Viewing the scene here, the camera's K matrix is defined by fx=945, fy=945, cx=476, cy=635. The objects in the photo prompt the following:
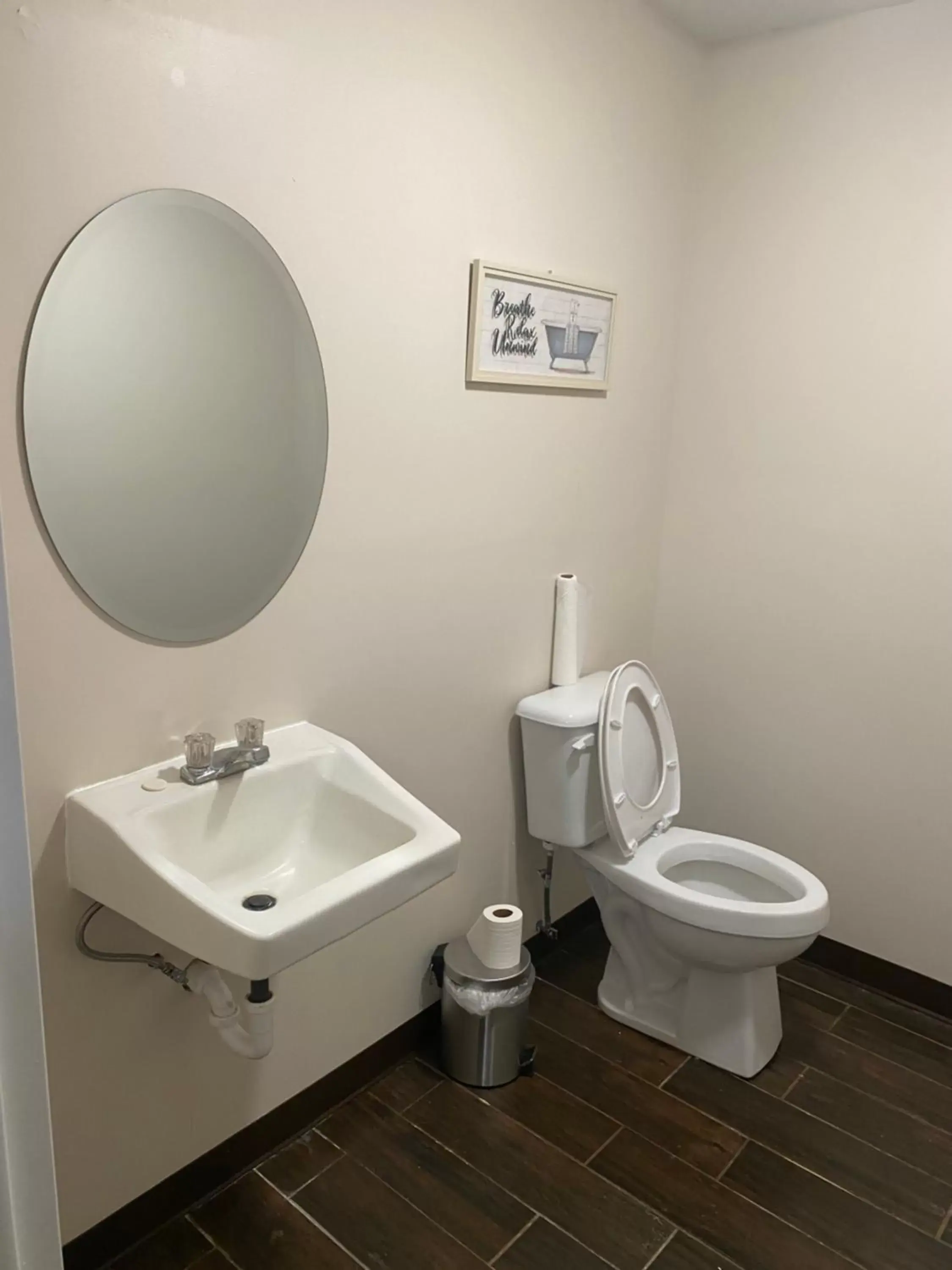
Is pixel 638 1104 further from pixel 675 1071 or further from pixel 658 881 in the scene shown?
pixel 658 881

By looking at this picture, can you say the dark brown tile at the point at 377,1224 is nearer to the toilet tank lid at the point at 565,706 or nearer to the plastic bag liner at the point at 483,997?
the plastic bag liner at the point at 483,997

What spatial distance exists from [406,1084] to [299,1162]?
0.98ft

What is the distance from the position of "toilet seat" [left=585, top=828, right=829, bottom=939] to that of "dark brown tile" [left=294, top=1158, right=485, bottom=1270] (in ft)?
2.56

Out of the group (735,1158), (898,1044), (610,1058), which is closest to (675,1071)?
(610,1058)

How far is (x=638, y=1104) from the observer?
2.04 meters

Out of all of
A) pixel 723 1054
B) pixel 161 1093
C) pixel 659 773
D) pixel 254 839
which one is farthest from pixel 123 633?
pixel 723 1054

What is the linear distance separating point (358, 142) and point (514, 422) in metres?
0.66

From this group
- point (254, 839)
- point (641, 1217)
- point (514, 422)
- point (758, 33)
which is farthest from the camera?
point (758, 33)

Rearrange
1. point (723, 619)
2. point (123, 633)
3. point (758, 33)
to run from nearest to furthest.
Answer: point (123, 633)
point (758, 33)
point (723, 619)

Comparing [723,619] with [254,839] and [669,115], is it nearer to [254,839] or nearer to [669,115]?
[669,115]

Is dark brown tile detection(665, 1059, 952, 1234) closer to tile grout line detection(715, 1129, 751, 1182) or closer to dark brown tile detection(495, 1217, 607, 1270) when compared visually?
tile grout line detection(715, 1129, 751, 1182)

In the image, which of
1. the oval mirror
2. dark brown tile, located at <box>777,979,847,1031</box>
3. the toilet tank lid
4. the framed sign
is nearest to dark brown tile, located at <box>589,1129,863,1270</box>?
dark brown tile, located at <box>777,979,847,1031</box>

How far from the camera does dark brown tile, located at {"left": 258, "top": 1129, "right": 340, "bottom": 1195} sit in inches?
70.3

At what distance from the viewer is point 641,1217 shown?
5.75 ft
